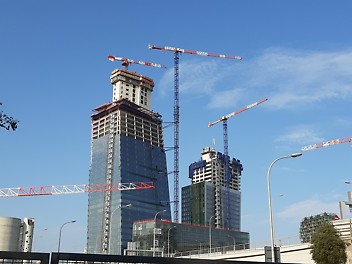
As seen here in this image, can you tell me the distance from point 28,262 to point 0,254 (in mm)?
896

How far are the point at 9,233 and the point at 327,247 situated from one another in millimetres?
150293

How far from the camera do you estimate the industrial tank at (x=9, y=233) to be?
17566cm

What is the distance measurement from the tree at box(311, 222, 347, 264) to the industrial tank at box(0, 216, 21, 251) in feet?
474

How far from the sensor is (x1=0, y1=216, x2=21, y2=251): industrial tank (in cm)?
17566

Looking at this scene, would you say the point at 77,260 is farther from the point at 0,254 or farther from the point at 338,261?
the point at 338,261

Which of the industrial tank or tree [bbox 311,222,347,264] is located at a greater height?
the industrial tank

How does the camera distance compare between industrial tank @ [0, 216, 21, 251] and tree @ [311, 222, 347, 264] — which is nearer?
tree @ [311, 222, 347, 264]

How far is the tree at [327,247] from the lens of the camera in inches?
2328

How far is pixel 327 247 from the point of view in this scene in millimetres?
59406

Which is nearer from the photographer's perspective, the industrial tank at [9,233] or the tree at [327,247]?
the tree at [327,247]

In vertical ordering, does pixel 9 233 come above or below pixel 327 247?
above

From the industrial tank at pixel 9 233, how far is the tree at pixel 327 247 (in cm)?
14441

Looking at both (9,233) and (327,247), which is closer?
(327,247)

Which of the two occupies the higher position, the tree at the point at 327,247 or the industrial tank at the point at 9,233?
the industrial tank at the point at 9,233
